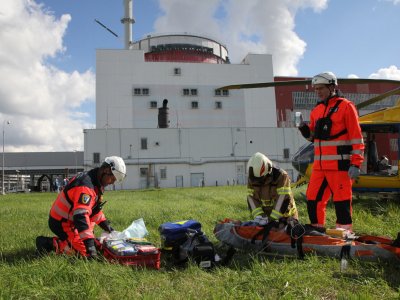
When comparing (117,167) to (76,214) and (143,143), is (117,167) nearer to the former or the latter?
(76,214)

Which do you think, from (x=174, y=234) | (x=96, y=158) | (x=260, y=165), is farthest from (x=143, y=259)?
(x=96, y=158)

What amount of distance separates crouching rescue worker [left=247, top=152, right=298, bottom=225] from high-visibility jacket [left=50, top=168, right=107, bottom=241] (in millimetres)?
1986

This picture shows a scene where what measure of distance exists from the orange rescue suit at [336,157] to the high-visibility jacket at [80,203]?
Result: 2.87m

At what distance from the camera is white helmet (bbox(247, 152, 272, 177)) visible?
4.67 metres

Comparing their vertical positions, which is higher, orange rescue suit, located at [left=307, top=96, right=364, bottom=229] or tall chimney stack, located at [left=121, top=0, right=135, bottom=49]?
tall chimney stack, located at [left=121, top=0, right=135, bottom=49]

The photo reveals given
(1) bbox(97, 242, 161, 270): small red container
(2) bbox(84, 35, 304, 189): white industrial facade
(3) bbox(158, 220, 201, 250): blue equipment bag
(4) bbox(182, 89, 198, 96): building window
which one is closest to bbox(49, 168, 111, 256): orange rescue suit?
(1) bbox(97, 242, 161, 270): small red container

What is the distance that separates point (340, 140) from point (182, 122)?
37.6 metres

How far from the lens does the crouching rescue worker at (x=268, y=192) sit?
15.0 feet

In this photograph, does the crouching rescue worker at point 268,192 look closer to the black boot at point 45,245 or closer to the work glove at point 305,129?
the work glove at point 305,129

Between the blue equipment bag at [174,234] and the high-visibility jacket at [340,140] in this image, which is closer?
the blue equipment bag at [174,234]

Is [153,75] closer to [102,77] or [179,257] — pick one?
[102,77]

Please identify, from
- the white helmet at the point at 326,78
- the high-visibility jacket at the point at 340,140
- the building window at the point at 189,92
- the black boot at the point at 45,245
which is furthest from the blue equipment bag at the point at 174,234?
the building window at the point at 189,92

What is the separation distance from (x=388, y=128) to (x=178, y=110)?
3473 centimetres

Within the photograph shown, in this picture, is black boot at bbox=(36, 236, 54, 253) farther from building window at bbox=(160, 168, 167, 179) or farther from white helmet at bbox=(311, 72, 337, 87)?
building window at bbox=(160, 168, 167, 179)
